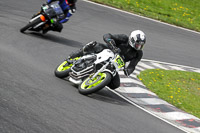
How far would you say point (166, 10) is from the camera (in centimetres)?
2078

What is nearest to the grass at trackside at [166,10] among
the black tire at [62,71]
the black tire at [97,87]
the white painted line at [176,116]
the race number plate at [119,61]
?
the black tire at [62,71]

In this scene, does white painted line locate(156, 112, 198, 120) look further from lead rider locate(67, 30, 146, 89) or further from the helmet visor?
the helmet visor

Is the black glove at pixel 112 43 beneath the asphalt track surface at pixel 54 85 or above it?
above

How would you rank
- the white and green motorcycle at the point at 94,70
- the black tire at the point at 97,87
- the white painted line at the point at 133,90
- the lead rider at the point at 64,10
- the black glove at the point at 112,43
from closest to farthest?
the black tire at the point at 97,87, the white and green motorcycle at the point at 94,70, the black glove at the point at 112,43, the white painted line at the point at 133,90, the lead rider at the point at 64,10

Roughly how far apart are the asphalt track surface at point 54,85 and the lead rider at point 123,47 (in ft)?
2.31

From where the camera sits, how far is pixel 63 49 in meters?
11.9

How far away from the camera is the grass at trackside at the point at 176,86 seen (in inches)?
379

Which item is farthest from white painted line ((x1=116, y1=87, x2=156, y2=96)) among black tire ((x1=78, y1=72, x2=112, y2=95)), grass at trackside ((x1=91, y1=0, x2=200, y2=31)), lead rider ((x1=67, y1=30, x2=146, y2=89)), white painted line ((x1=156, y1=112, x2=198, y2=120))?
grass at trackside ((x1=91, y1=0, x2=200, y2=31))

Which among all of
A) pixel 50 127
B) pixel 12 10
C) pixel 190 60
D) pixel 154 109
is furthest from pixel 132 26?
pixel 50 127

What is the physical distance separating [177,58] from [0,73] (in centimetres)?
900

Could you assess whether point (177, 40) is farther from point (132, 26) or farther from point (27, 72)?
point (27, 72)

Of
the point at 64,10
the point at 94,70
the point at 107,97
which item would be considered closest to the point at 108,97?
the point at 107,97

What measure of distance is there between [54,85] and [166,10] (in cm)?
1432

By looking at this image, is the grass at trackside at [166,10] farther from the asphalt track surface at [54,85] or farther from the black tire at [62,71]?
the black tire at [62,71]
